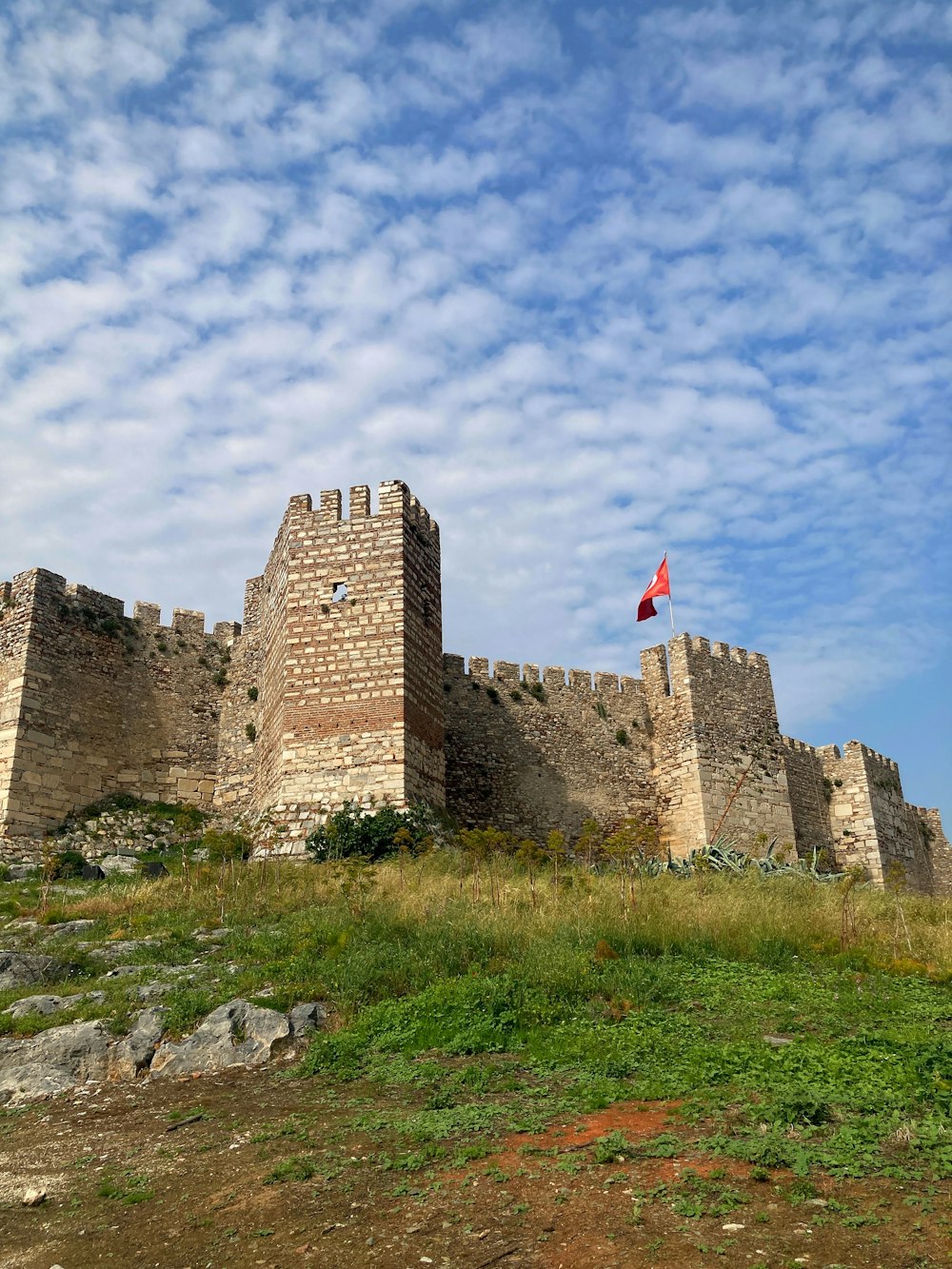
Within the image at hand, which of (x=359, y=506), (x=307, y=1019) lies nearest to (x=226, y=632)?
(x=359, y=506)

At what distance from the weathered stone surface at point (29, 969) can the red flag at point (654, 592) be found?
1898cm

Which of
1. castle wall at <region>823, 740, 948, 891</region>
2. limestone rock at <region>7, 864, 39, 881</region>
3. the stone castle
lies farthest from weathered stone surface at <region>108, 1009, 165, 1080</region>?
castle wall at <region>823, 740, 948, 891</region>

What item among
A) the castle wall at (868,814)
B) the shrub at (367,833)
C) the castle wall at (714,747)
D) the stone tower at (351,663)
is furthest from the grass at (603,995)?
the castle wall at (868,814)

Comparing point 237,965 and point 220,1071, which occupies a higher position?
point 237,965

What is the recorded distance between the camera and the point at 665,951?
1133 cm

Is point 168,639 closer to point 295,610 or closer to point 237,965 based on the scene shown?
point 295,610

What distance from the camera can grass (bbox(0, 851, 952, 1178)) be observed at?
7168 mm

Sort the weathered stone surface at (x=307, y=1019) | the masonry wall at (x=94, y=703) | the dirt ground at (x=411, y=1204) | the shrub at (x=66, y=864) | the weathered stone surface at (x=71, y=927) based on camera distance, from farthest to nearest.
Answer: the masonry wall at (x=94, y=703) < the shrub at (x=66, y=864) < the weathered stone surface at (x=71, y=927) < the weathered stone surface at (x=307, y=1019) < the dirt ground at (x=411, y=1204)

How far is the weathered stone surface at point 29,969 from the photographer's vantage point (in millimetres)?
11555

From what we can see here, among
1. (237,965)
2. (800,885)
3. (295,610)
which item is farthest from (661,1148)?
(295,610)

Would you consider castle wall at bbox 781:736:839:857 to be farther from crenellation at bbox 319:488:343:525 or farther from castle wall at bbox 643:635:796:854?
crenellation at bbox 319:488:343:525

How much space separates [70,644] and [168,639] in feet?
8.64

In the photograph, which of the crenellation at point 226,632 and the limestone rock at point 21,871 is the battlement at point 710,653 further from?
the limestone rock at point 21,871

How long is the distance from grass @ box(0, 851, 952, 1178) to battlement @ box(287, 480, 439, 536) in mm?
8325
